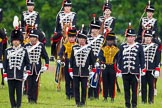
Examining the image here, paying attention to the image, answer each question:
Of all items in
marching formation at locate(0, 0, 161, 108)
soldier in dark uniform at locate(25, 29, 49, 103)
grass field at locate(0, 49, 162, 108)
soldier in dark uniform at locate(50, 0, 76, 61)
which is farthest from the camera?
soldier in dark uniform at locate(50, 0, 76, 61)

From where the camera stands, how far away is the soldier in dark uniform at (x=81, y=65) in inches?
805

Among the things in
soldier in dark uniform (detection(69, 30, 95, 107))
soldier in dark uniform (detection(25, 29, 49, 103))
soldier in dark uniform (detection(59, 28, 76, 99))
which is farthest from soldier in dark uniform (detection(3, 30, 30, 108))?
soldier in dark uniform (detection(59, 28, 76, 99))

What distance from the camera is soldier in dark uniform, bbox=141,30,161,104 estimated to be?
22078 millimetres

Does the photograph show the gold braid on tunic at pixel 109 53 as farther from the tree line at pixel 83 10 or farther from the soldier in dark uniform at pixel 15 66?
the tree line at pixel 83 10

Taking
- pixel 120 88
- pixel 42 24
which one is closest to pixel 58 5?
pixel 42 24

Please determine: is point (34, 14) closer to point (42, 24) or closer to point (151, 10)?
point (151, 10)

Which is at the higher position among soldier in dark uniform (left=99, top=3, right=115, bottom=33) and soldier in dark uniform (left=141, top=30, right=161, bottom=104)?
soldier in dark uniform (left=99, top=3, right=115, bottom=33)

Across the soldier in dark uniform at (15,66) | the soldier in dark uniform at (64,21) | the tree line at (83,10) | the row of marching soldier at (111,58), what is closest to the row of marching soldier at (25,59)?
the soldier in dark uniform at (15,66)

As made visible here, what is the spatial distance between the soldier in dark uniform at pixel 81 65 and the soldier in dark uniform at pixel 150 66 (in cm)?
212

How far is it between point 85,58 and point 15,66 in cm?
199

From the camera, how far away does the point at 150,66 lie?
73.1 ft

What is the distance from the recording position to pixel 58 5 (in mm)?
64375

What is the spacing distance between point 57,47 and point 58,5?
128 feet

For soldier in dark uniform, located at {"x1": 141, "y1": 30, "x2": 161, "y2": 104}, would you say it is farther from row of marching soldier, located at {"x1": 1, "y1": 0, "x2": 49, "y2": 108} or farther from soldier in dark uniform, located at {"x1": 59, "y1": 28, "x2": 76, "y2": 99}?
row of marching soldier, located at {"x1": 1, "y1": 0, "x2": 49, "y2": 108}
